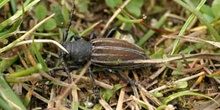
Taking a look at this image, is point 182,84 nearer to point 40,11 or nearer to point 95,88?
point 95,88

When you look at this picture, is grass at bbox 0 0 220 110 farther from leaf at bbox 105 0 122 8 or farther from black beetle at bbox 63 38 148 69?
black beetle at bbox 63 38 148 69

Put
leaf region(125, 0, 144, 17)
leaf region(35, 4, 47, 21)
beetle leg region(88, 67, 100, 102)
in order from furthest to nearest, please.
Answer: leaf region(125, 0, 144, 17), leaf region(35, 4, 47, 21), beetle leg region(88, 67, 100, 102)

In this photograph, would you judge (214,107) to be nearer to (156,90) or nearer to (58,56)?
(156,90)

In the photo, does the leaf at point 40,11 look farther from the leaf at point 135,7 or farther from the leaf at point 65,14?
the leaf at point 135,7

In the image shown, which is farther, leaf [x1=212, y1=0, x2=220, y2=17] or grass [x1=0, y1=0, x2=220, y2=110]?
leaf [x1=212, y1=0, x2=220, y2=17]

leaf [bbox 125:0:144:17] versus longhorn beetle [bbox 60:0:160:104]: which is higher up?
leaf [bbox 125:0:144:17]

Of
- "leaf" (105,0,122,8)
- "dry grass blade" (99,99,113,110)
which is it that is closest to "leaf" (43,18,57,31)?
"leaf" (105,0,122,8)

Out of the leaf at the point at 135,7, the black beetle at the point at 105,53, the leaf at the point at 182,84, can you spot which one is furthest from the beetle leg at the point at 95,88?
the leaf at the point at 135,7
